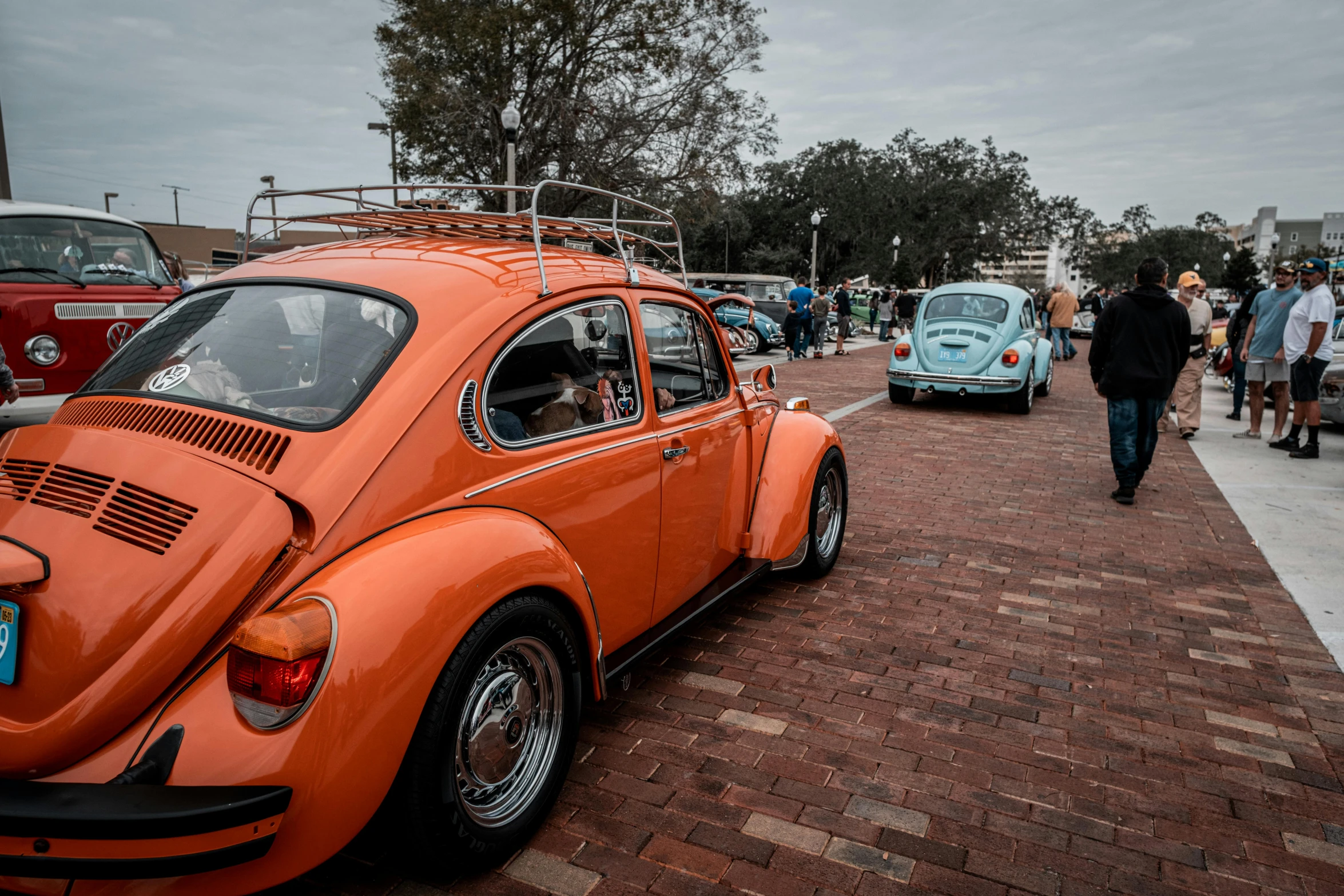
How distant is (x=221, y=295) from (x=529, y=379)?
113cm

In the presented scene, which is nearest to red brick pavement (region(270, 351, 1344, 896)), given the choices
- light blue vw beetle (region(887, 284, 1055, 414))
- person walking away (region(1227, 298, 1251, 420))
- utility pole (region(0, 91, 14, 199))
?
person walking away (region(1227, 298, 1251, 420))

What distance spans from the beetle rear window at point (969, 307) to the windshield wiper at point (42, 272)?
1042 centimetres

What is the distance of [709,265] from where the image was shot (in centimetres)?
7350

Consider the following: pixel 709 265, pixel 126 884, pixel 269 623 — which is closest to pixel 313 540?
pixel 269 623

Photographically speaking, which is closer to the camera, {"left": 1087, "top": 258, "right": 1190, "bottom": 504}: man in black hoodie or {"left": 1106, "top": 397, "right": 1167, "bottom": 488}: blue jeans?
{"left": 1087, "top": 258, "right": 1190, "bottom": 504}: man in black hoodie

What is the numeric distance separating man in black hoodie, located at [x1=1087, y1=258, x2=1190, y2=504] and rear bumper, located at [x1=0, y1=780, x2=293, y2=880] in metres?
6.61

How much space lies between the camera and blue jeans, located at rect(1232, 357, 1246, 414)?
1096 centimetres

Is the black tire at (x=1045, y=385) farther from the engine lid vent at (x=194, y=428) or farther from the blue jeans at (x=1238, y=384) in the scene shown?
the engine lid vent at (x=194, y=428)

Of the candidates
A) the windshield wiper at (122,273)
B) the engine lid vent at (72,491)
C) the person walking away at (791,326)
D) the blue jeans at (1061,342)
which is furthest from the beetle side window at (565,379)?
the blue jeans at (1061,342)

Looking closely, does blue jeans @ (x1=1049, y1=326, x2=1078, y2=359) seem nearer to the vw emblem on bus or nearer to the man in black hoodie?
the man in black hoodie

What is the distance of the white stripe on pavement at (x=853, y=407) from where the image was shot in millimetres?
11406

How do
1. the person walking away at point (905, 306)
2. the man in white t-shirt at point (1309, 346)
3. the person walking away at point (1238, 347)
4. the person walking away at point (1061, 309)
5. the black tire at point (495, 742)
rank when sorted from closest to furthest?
the black tire at point (495, 742) → the man in white t-shirt at point (1309, 346) → the person walking away at point (1238, 347) → the person walking away at point (1061, 309) → the person walking away at point (905, 306)

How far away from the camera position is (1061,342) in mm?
21562

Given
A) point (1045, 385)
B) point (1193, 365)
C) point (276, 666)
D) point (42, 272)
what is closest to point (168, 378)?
point (276, 666)
